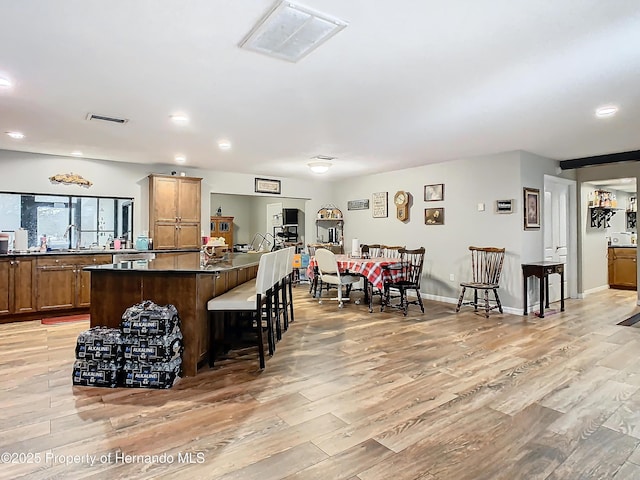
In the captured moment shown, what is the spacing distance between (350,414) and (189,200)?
16.5ft

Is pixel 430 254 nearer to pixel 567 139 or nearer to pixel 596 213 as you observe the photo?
pixel 567 139

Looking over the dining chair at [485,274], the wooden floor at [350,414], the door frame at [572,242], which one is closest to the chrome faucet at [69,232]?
the wooden floor at [350,414]

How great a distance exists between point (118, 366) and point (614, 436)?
3.30 m

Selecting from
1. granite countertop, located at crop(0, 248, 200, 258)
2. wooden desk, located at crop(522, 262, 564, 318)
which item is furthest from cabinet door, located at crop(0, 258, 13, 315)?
wooden desk, located at crop(522, 262, 564, 318)

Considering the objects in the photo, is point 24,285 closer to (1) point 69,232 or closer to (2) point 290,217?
(1) point 69,232

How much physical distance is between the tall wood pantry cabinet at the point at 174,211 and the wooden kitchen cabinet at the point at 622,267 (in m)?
8.29

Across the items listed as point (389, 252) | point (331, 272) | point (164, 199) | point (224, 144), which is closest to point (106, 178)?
point (164, 199)

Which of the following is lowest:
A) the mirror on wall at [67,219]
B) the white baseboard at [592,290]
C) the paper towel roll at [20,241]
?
the white baseboard at [592,290]

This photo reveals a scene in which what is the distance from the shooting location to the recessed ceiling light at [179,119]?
3.81 meters

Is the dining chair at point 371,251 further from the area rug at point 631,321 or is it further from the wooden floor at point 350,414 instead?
the area rug at point 631,321

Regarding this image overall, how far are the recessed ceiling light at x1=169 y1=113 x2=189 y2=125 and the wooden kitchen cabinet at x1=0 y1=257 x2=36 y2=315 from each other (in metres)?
3.00

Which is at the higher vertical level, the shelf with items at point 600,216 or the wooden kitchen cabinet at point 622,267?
the shelf with items at point 600,216

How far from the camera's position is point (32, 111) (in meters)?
3.66

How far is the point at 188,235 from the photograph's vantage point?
256 inches
